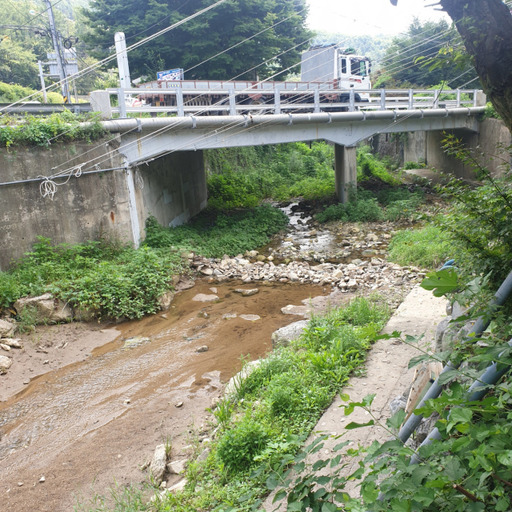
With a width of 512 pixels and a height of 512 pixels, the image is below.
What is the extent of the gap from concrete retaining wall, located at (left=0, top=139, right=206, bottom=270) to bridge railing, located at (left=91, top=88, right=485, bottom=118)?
3.96 feet

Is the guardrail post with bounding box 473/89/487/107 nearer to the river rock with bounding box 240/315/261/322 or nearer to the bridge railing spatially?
the bridge railing

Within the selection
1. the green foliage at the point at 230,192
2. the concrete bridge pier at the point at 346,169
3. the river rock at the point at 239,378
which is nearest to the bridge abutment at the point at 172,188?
the green foliage at the point at 230,192

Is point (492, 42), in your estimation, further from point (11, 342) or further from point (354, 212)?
point (354, 212)

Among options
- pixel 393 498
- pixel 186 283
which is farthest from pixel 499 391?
pixel 186 283

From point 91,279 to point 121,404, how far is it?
12.8 feet

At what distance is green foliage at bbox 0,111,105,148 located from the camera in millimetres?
10023

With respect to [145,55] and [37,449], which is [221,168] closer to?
[145,55]

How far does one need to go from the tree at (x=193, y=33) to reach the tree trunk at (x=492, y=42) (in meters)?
24.6

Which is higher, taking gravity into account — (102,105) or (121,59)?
(121,59)

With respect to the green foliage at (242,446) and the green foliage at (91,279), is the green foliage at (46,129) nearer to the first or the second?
the green foliage at (91,279)

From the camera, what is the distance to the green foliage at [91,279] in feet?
31.9

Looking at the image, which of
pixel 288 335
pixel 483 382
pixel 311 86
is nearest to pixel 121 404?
pixel 288 335

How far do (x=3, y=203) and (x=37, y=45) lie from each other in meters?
40.7

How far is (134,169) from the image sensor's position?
41.4 ft
